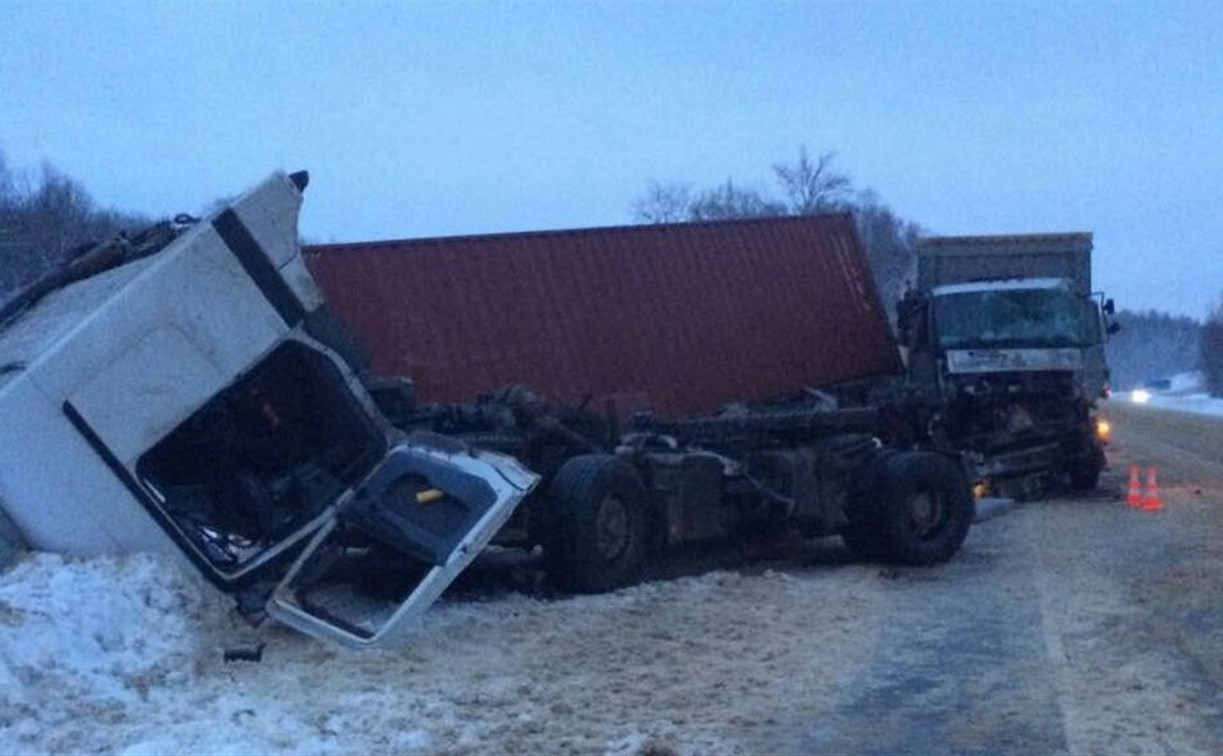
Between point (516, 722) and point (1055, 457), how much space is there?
14.7 m

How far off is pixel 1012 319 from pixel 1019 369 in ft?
2.24

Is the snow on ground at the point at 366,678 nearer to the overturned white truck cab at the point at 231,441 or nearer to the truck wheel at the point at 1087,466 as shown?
the overturned white truck cab at the point at 231,441

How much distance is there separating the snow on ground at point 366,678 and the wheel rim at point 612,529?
1.25 m

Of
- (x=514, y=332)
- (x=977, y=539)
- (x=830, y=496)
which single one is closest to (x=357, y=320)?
(x=514, y=332)

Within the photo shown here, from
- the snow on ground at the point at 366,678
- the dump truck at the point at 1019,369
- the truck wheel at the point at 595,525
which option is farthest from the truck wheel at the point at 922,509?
the dump truck at the point at 1019,369

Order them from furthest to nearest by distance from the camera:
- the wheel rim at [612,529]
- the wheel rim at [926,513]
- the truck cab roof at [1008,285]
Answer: the truck cab roof at [1008,285]
the wheel rim at [926,513]
the wheel rim at [612,529]

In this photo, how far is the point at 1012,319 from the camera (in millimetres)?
21609

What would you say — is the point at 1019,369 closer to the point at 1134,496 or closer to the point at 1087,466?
the point at 1087,466

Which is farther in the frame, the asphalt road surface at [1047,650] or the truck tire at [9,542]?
the truck tire at [9,542]

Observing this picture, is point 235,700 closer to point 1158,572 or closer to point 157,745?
point 157,745

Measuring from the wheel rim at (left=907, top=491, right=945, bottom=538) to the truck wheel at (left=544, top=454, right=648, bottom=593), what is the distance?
310 centimetres

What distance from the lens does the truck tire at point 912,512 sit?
48.8ft

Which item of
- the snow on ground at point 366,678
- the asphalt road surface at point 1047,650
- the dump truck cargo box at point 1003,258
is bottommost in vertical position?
the asphalt road surface at point 1047,650

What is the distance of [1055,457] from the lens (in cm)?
2166
